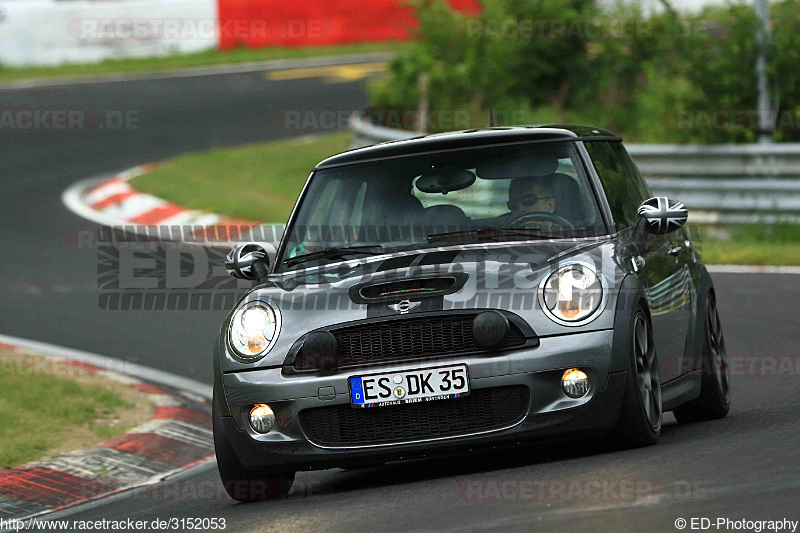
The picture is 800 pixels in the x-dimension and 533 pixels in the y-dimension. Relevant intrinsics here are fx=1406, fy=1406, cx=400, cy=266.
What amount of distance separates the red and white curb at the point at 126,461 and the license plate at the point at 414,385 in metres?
1.92

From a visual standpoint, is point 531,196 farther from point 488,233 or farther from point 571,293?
point 571,293

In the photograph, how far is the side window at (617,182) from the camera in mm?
6781

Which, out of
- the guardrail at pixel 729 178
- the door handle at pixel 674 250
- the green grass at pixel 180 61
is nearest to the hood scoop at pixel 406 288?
the door handle at pixel 674 250

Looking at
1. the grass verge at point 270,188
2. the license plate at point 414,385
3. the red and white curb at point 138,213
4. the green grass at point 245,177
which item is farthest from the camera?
the green grass at point 245,177

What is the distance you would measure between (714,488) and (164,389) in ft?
16.5

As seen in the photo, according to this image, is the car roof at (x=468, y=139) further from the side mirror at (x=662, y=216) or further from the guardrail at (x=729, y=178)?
the guardrail at (x=729, y=178)

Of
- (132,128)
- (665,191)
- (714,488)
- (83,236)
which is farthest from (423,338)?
(132,128)

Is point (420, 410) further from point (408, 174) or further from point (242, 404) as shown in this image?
point (408, 174)

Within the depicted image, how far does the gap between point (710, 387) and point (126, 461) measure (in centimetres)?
316

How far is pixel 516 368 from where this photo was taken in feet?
18.8

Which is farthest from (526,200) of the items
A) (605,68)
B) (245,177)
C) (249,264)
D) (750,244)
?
(245,177)

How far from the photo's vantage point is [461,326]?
5797 millimetres

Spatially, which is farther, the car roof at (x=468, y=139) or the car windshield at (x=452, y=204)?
the car roof at (x=468, y=139)

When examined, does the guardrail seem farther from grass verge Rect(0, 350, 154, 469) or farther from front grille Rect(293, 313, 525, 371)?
front grille Rect(293, 313, 525, 371)
